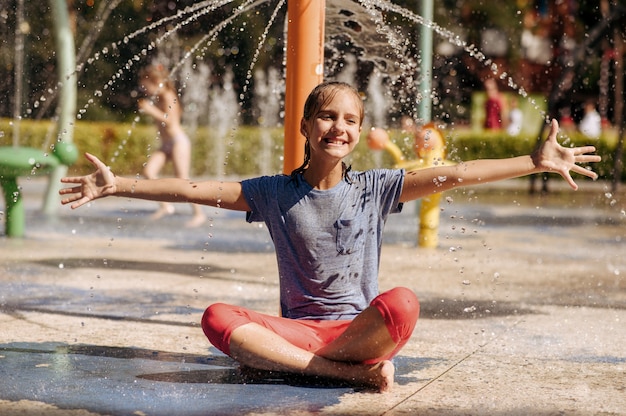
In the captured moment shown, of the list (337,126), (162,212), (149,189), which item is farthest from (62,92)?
(337,126)

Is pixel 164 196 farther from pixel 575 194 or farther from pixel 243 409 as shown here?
pixel 575 194

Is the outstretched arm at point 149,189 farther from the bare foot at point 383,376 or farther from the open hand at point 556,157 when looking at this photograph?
the open hand at point 556,157

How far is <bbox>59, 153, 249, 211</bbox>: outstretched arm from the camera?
3.53 meters

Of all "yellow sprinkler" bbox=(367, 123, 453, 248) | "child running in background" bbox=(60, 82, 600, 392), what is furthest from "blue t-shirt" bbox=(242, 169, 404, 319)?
"yellow sprinkler" bbox=(367, 123, 453, 248)

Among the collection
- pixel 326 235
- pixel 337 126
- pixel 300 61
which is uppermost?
pixel 300 61

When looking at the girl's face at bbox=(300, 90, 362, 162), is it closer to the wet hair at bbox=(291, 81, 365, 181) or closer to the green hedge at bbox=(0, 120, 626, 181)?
the wet hair at bbox=(291, 81, 365, 181)

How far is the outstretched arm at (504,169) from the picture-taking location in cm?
360

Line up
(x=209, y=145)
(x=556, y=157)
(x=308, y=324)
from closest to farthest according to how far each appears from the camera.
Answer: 1. (x=556, y=157)
2. (x=308, y=324)
3. (x=209, y=145)

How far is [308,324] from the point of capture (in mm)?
3715

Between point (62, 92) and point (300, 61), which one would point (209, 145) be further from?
point (300, 61)

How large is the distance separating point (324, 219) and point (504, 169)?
2.09ft

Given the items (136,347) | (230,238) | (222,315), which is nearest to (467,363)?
(222,315)

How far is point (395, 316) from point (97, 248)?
4547 millimetres

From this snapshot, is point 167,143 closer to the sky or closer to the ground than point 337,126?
closer to the sky
